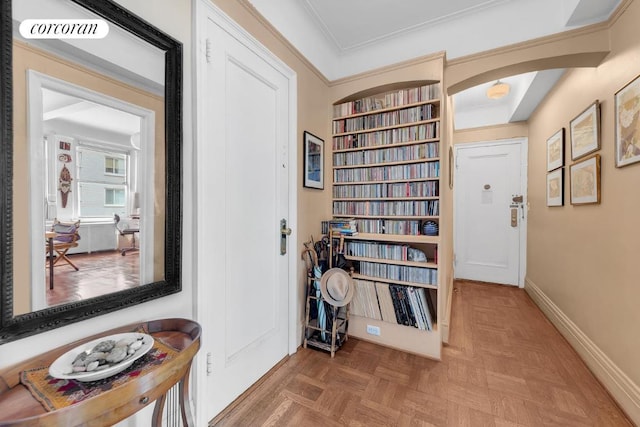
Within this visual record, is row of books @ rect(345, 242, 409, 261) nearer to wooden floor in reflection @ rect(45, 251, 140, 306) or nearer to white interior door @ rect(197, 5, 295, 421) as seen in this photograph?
white interior door @ rect(197, 5, 295, 421)

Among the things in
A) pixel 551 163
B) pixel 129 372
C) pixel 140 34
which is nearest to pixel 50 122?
pixel 140 34

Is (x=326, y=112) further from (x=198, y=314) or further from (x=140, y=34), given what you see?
(x=198, y=314)

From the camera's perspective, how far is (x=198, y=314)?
4.28 ft

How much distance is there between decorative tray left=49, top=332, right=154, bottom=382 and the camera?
0.72 metres

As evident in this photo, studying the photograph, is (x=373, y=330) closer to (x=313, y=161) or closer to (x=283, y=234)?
(x=283, y=234)

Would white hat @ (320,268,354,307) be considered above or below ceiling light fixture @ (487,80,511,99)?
below

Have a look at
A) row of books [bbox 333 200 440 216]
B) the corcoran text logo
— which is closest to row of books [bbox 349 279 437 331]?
row of books [bbox 333 200 440 216]

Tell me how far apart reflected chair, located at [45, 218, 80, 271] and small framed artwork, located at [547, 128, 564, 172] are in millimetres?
3719

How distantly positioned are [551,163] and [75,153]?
3.94 meters

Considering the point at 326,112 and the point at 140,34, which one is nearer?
the point at 140,34

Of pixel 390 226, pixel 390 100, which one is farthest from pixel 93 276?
pixel 390 100

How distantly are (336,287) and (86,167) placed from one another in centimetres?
165

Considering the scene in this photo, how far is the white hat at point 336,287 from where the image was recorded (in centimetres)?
201

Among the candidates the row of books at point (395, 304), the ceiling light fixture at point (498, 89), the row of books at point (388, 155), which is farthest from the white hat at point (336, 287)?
the ceiling light fixture at point (498, 89)
